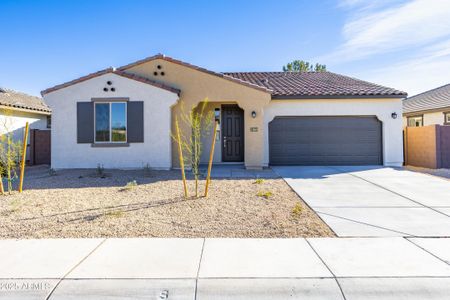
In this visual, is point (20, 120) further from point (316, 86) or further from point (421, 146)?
point (421, 146)

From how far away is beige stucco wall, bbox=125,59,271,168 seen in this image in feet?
40.0

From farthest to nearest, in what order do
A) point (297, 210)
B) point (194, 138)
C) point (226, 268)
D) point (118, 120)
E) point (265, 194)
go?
point (194, 138) → point (118, 120) → point (265, 194) → point (297, 210) → point (226, 268)

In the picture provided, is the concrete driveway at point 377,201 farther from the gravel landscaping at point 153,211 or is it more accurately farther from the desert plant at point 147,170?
the desert plant at point 147,170

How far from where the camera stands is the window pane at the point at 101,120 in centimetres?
1159

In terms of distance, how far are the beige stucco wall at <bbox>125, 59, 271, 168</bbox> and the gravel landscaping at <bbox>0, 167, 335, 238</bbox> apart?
10.4 ft

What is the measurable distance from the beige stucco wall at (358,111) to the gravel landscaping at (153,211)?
505cm

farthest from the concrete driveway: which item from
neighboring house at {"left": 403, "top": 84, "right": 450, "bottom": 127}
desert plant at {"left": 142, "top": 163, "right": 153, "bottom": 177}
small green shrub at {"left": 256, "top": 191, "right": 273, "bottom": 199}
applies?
neighboring house at {"left": 403, "top": 84, "right": 450, "bottom": 127}

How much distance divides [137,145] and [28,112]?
9.50 meters

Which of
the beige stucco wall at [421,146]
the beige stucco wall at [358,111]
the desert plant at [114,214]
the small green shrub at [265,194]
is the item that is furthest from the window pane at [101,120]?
the beige stucco wall at [421,146]

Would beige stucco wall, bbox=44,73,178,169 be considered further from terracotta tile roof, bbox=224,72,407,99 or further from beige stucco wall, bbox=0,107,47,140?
terracotta tile roof, bbox=224,72,407,99

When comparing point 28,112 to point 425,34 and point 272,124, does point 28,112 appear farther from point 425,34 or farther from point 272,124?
point 425,34

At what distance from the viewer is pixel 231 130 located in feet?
46.4

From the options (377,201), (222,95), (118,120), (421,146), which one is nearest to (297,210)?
(377,201)

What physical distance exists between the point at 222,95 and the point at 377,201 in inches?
299
